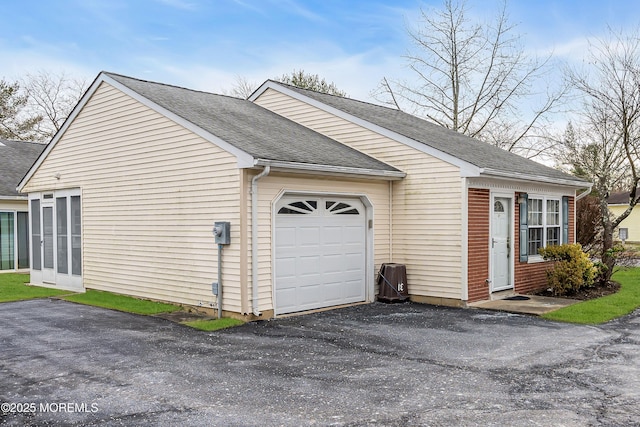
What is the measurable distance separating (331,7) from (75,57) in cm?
2198

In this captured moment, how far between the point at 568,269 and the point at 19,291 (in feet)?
40.0

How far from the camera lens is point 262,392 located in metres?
5.68

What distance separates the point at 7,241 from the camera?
17.1 m

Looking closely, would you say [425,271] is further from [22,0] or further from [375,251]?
[22,0]

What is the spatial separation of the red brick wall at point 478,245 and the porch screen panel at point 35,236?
10.3 m

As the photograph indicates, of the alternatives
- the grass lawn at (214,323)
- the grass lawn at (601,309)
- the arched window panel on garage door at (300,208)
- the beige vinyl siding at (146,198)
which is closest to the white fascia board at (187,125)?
the beige vinyl siding at (146,198)

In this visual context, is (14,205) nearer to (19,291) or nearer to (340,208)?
(19,291)

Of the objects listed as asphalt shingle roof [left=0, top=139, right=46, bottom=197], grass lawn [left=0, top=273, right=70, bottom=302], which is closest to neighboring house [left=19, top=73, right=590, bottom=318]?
grass lawn [left=0, top=273, right=70, bottom=302]

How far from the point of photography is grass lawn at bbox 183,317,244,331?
8.79m

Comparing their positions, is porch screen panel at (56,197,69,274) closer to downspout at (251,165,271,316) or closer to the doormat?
downspout at (251,165,271,316)

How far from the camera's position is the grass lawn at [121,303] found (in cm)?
1027

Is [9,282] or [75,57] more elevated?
[75,57]

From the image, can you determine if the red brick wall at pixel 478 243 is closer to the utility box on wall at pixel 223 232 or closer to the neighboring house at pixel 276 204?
the neighboring house at pixel 276 204

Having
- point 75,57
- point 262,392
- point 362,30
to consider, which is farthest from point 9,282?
point 75,57
